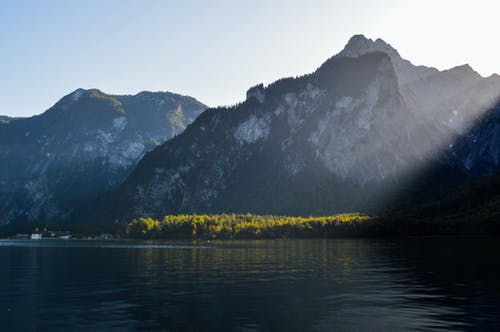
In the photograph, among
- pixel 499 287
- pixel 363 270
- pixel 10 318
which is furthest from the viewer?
pixel 363 270

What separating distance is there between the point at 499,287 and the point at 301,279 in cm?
2639

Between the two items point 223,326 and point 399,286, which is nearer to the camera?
point 223,326

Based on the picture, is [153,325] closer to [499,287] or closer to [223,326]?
[223,326]

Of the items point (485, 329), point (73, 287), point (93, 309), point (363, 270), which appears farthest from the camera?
point (363, 270)

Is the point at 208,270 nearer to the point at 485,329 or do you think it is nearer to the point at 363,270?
the point at 363,270

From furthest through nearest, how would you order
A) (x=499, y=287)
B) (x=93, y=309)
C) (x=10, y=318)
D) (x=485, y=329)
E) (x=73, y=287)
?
(x=73, y=287), (x=499, y=287), (x=93, y=309), (x=10, y=318), (x=485, y=329)

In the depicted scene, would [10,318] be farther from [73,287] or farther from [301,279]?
[301,279]

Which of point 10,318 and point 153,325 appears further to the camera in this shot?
point 10,318

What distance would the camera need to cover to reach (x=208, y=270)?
299 ft

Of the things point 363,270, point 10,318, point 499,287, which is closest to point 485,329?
point 499,287

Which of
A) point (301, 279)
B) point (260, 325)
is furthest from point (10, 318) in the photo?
point (301, 279)

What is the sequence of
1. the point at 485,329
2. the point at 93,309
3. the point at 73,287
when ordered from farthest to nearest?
the point at 73,287
the point at 93,309
the point at 485,329

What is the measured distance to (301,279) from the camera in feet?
246

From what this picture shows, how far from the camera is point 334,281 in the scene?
7231cm
